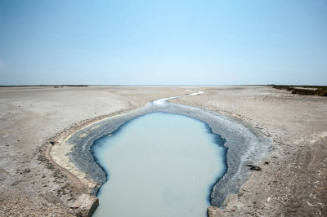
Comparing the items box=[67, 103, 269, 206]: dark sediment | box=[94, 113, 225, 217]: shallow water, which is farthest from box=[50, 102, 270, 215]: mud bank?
box=[94, 113, 225, 217]: shallow water

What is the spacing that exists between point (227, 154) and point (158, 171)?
13.6ft

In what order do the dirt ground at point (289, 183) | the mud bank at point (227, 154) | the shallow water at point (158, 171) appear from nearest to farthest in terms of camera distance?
the dirt ground at point (289, 183) → the shallow water at point (158, 171) → the mud bank at point (227, 154)

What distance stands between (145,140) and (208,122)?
23.9 feet

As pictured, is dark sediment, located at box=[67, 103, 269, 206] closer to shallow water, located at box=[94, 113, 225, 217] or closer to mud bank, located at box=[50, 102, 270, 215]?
mud bank, located at box=[50, 102, 270, 215]

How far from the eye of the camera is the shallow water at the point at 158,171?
16.7 feet

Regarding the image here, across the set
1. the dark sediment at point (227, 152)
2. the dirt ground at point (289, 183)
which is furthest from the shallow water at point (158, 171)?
the dirt ground at point (289, 183)

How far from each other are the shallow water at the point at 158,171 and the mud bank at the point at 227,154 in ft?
1.24

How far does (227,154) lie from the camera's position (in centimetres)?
884

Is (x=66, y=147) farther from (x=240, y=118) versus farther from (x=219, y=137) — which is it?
(x=240, y=118)

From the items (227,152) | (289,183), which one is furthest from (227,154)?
(289,183)

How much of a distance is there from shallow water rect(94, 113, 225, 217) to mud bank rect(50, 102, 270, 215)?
0.38m

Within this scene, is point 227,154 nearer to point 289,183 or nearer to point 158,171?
point 289,183

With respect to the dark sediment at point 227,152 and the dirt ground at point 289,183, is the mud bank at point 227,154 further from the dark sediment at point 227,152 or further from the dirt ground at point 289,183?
the dirt ground at point 289,183

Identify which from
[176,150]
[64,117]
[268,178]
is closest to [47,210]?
[176,150]
